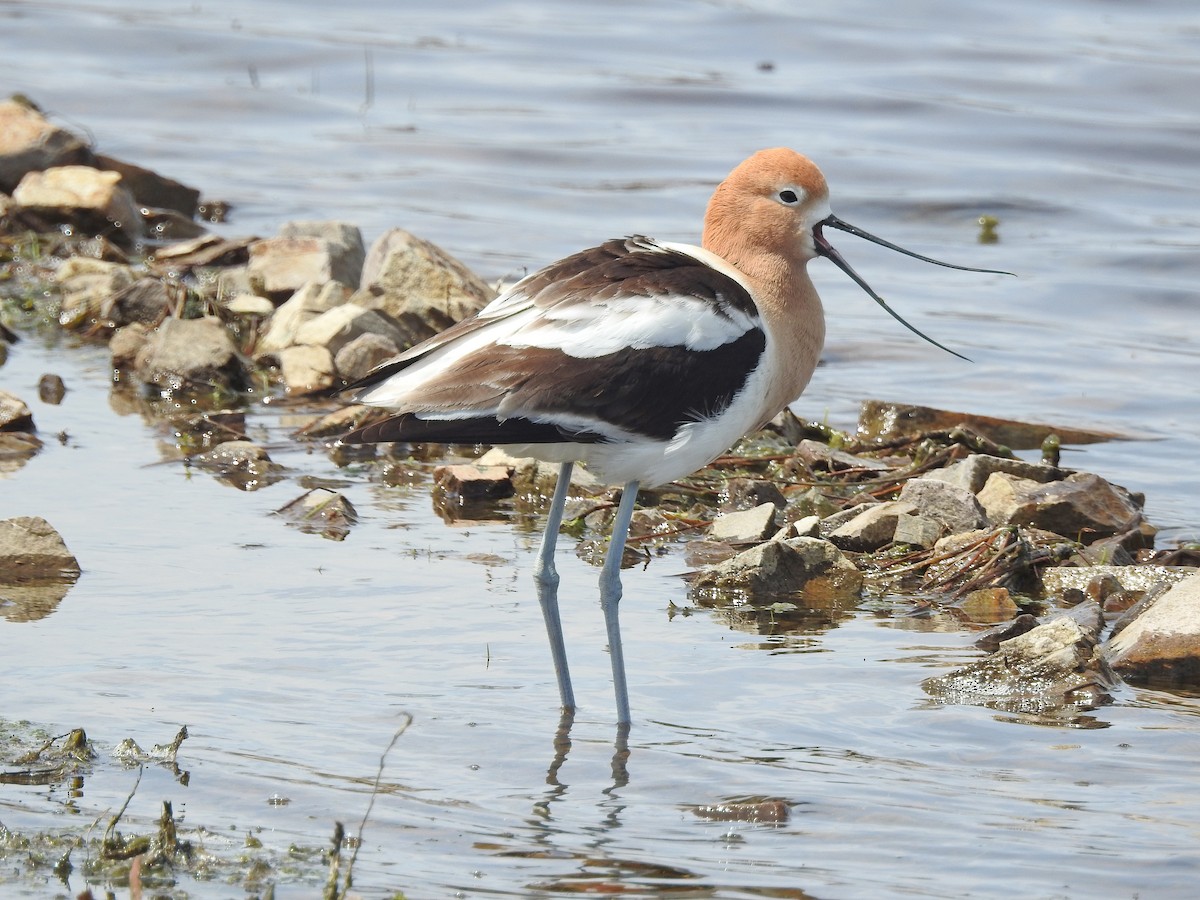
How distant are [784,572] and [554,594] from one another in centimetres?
124

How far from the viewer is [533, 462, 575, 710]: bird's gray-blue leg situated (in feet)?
18.7

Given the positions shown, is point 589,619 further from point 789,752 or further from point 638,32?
point 638,32

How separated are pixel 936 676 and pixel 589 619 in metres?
1.31

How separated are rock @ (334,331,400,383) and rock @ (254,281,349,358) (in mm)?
601

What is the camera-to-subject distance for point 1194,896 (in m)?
4.43

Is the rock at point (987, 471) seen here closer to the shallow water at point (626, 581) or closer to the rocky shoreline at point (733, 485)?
the rocky shoreline at point (733, 485)

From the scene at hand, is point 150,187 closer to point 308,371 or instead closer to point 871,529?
point 308,371

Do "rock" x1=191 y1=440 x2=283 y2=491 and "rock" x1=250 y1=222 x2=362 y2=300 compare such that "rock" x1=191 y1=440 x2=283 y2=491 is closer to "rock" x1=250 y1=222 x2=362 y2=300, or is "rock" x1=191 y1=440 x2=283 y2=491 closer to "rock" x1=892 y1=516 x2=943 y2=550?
"rock" x1=250 y1=222 x2=362 y2=300

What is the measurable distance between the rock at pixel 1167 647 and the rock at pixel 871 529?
1.38m

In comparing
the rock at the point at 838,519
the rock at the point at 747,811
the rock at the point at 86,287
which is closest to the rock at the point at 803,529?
the rock at the point at 838,519

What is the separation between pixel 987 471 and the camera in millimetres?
7723

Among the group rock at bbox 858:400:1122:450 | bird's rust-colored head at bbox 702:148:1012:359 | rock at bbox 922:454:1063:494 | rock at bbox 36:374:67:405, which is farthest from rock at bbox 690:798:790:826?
rock at bbox 36:374:67:405

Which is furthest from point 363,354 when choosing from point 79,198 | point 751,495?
point 79,198

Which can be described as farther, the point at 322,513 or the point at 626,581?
the point at 322,513
